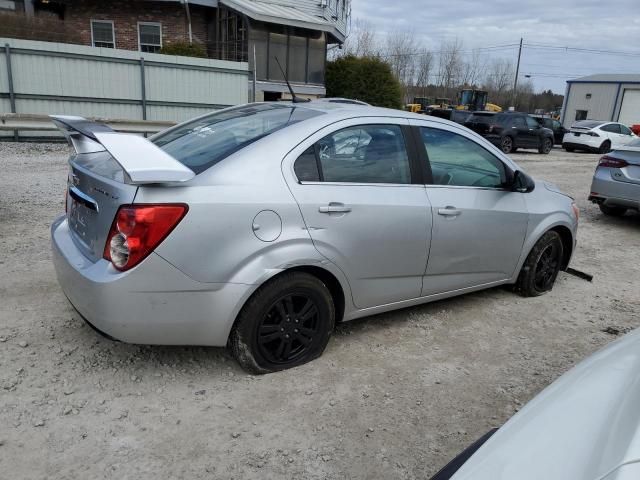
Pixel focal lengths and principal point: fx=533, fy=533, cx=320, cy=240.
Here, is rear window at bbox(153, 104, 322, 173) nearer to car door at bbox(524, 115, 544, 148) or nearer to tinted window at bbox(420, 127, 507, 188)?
tinted window at bbox(420, 127, 507, 188)

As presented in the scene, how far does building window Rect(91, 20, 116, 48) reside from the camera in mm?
19281

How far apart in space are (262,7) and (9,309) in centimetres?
1866

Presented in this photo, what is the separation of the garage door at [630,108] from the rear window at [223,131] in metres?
41.7

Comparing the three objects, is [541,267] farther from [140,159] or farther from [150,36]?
[150,36]

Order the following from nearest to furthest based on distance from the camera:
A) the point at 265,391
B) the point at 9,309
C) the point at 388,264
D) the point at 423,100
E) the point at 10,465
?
the point at 10,465 < the point at 265,391 < the point at 388,264 < the point at 9,309 < the point at 423,100

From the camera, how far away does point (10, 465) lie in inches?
95.0

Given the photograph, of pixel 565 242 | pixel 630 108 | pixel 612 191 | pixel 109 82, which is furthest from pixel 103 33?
pixel 630 108

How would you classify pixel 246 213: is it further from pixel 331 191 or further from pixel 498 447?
pixel 498 447

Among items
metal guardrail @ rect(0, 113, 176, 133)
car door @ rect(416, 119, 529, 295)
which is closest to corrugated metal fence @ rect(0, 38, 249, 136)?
metal guardrail @ rect(0, 113, 176, 133)

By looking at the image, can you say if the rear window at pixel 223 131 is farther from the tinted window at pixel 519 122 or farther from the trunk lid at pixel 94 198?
the tinted window at pixel 519 122

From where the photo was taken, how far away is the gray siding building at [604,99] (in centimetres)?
3800

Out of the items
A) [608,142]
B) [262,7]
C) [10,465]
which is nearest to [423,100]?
[608,142]

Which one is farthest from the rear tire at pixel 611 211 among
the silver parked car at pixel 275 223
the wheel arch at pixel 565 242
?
the silver parked car at pixel 275 223

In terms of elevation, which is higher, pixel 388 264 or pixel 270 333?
pixel 388 264
